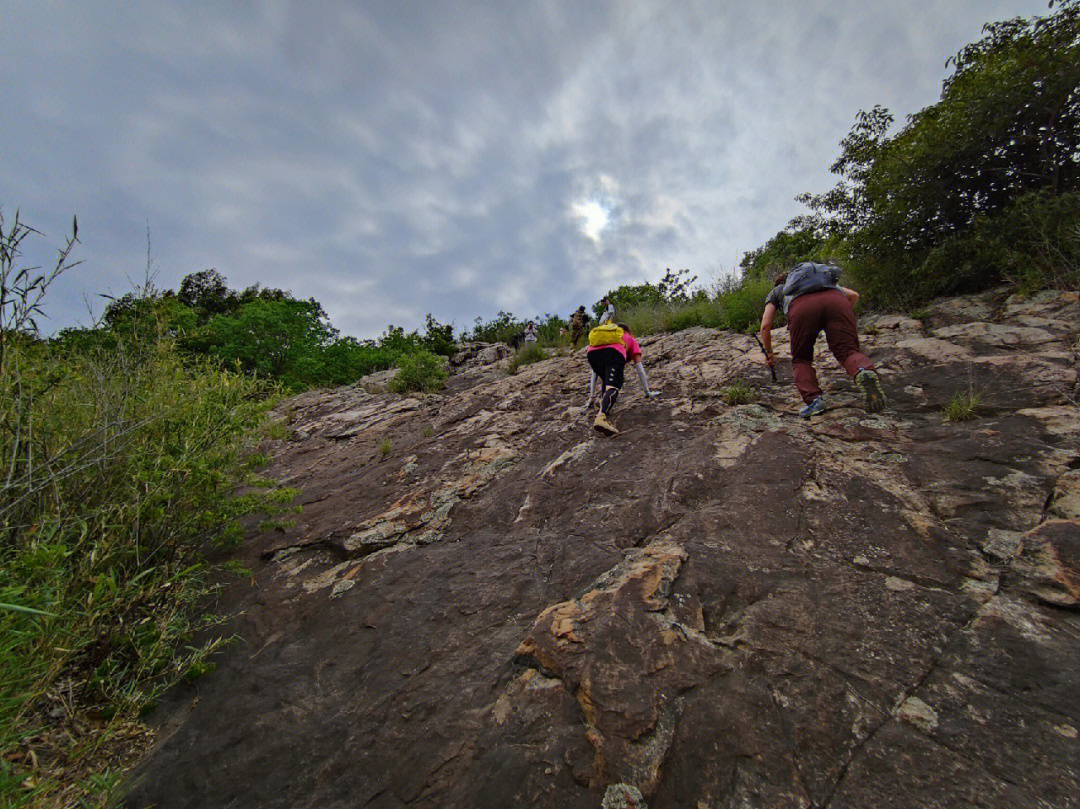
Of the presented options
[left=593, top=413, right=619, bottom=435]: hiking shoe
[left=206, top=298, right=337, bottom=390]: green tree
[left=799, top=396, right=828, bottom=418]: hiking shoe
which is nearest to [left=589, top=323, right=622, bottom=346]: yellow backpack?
[left=593, top=413, right=619, bottom=435]: hiking shoe

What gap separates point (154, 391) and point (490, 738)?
3775 mm

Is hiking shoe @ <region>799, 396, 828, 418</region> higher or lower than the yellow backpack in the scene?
Answer: lower

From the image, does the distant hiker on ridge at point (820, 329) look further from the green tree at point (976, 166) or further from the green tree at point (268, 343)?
the green tree at point (268, 343)

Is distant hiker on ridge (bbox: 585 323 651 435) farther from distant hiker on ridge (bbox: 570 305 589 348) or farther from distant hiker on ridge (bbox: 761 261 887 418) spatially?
distant hiker on ridge (bbox: 570 305 589 348)

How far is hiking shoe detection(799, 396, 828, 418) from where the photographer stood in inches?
146

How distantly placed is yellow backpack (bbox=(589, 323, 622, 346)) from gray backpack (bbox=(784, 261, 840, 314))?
1795mm

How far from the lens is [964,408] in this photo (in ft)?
10.3

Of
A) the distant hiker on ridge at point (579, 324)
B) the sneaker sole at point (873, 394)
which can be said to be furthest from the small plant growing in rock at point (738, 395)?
the distant hiker on ridge at point (579, 324)

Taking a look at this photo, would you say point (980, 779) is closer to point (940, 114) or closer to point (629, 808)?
point (629, 808)

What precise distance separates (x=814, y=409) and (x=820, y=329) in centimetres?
76

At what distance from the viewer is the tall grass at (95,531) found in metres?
1.79

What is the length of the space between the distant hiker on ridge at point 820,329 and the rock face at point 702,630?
226 mm

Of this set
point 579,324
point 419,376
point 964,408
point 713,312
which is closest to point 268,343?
point 419,376

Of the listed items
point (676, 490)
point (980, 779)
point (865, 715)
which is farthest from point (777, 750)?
point (676, 490)
